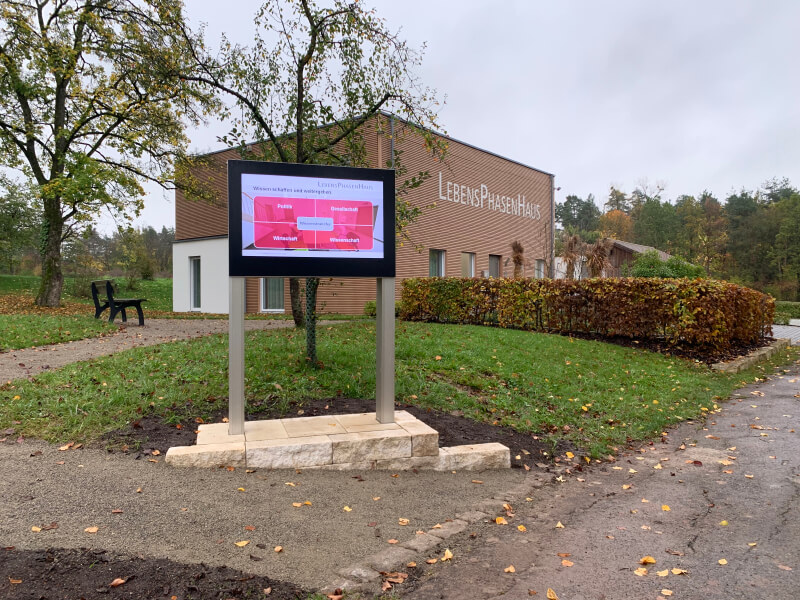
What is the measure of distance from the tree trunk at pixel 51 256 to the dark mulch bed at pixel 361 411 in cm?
1317

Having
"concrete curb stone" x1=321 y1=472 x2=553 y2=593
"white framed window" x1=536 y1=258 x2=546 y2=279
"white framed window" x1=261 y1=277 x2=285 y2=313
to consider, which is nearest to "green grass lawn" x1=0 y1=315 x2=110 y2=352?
"white framed window" x1=261 y1=277 x2=285 y2=313

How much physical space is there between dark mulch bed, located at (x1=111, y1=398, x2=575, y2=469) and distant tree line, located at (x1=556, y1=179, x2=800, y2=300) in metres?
33.0

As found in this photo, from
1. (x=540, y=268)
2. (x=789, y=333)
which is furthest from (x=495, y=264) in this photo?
(x=789, y=333)

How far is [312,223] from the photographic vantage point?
16.3 feet

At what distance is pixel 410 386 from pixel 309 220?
2.78 m

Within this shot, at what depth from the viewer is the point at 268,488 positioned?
13.1 ft

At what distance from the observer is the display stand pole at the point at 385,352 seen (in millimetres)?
5219

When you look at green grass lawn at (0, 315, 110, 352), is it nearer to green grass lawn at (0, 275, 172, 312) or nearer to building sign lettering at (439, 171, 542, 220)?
green grass lawn at (0, 275, 172, 312)

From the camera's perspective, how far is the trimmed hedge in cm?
1118

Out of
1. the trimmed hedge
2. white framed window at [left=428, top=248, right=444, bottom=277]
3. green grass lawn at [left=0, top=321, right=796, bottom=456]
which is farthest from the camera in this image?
white framed window at [left=428, top=248, right=444, bottom=277]

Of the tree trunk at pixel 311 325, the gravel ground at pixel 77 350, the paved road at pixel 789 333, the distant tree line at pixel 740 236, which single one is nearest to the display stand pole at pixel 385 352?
the tree trunk at pixel 311 325

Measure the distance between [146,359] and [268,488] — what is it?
4.20m

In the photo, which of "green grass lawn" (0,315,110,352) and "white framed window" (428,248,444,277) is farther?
"white framed window" (428,248,444,277)

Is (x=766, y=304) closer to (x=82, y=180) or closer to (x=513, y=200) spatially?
(x=513, y=200)
